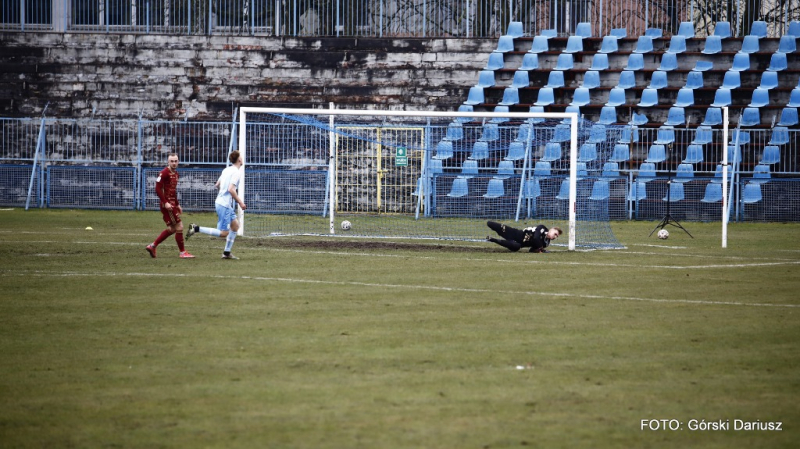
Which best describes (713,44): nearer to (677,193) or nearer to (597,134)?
(677,193)

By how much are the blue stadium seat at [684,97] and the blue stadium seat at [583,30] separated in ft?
12.8

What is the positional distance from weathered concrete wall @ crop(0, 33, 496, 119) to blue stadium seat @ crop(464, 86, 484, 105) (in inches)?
35.5

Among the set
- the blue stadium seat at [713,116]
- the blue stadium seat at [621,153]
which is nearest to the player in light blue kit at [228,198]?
the blue stadium seat at [621,153]

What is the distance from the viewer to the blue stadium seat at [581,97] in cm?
3178

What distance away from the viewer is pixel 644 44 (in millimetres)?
32969

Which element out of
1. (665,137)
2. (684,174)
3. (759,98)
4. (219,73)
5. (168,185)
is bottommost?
(168,185)

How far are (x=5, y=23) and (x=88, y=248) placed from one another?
21.0 meters

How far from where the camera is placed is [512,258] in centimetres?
1800

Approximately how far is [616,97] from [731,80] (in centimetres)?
358

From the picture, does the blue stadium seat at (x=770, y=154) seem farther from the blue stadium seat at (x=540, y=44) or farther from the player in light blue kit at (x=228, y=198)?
the player in light blue kit at (x=228, y=198)

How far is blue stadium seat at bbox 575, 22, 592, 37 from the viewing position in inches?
1330

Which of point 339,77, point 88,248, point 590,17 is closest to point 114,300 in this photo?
point 88,248

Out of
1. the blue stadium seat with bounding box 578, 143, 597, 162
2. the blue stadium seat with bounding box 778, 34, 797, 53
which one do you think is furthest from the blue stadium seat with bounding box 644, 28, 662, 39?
the blue stadium seat with bounding box 578, 143, 597, 162

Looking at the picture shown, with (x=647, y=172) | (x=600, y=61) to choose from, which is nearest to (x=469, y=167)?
(x=647, y=172)
